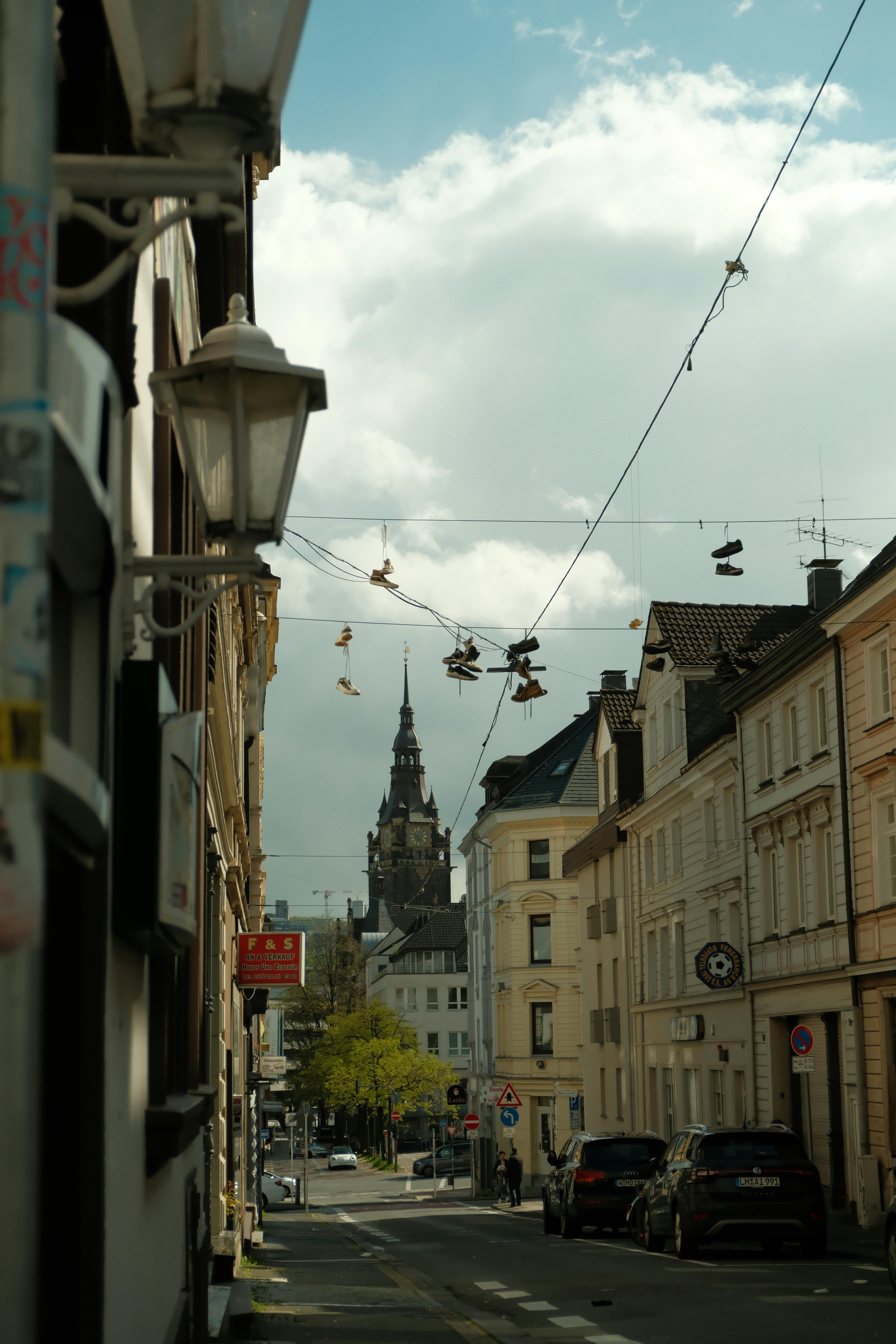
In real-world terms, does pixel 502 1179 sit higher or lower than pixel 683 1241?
lower

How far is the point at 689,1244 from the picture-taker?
64.8 ft

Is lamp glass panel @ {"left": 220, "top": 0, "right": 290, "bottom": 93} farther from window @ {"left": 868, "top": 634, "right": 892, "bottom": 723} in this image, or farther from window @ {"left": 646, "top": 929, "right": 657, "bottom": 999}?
window @ {"left": 646, "top": 929, "right": 657, "bottom": 999}

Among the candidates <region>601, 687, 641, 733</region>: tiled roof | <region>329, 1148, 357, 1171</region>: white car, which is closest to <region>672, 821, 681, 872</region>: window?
<region>601, 687, 641, 733</region>: tiled roof

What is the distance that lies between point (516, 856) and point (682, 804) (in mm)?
24916

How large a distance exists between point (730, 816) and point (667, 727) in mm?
5736

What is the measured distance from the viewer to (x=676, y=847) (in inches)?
1650

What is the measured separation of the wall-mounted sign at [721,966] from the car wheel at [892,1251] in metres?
20.5

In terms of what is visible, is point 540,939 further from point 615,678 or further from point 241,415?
point 241,415

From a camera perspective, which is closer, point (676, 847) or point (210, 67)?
point (210, 67)

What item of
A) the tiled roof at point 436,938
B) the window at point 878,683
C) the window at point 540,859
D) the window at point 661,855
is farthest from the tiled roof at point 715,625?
the tiled roof at point 436,938

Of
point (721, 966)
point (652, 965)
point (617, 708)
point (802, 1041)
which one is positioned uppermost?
point (617, 708)

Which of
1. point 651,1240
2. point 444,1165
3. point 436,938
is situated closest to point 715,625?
point 651,1240

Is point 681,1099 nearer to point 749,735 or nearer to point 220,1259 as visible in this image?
point 749,735

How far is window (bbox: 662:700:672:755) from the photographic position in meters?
41.8
